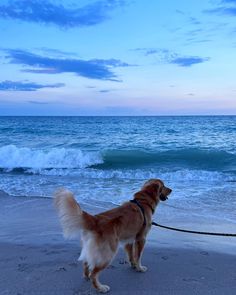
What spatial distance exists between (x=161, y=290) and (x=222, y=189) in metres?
7.11

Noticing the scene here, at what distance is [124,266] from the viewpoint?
435 cm

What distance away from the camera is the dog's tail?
340 cm

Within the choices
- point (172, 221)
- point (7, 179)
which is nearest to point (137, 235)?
point (172, 221)

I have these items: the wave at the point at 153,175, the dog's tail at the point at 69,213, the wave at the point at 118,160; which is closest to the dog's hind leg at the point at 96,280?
the dog's tail at the point at 69,213

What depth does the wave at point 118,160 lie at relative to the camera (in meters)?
16.3

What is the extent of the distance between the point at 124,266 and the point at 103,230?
1.02m

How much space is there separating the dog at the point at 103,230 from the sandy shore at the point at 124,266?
0.76 ft

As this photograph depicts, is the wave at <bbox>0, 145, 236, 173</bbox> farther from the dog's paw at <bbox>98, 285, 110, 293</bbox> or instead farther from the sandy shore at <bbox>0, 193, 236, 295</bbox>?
the dog's paw at <bbox>98, 285, 110, 293</bbox>

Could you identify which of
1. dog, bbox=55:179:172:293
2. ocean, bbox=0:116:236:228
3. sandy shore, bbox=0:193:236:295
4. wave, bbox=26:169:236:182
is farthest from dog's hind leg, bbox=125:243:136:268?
wave, bbox=26:169:236:182

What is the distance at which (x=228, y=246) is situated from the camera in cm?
521

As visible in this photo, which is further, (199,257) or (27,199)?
(27,199)

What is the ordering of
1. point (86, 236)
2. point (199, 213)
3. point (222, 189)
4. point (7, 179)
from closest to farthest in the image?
point (86, 236) → point (199, 213) → point (222, 189) → point (7, 179)

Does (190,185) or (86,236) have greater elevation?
(86,236)

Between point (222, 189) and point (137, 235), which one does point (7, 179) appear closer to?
point (222, 189)
